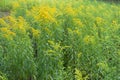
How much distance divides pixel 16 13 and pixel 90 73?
337 centimetres

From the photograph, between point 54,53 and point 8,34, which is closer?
point 54,53

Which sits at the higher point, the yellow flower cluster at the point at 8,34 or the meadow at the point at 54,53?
the yellow flower cluster at the point at 8,34

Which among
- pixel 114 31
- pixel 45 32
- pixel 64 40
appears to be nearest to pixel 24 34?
pixel 45 32

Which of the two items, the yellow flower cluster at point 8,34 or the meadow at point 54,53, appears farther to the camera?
the yellow flower cluster at point 8,34

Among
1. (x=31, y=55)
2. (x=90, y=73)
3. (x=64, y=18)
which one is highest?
(x=64, y=18)

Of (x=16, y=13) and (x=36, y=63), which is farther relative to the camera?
(x=16, y=13)

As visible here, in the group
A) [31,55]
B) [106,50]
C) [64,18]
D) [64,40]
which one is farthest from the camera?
[64,18]

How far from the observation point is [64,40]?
6.03 meters

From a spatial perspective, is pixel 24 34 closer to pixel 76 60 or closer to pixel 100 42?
pixel 76 60

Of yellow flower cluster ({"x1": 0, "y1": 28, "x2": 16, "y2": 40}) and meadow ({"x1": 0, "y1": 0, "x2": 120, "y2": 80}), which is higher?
yellow flower cluster ({"x1": 0, "y1": 28, "x2": 16, "y2": 40})

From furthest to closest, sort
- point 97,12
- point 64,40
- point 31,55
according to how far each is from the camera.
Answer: point 97,12
point 64,40
point 31,55

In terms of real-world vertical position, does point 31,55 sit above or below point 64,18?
below

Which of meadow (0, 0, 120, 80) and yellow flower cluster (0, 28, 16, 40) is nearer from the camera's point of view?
meadow (0, 0, 120, 80)

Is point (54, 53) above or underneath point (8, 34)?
underneath
